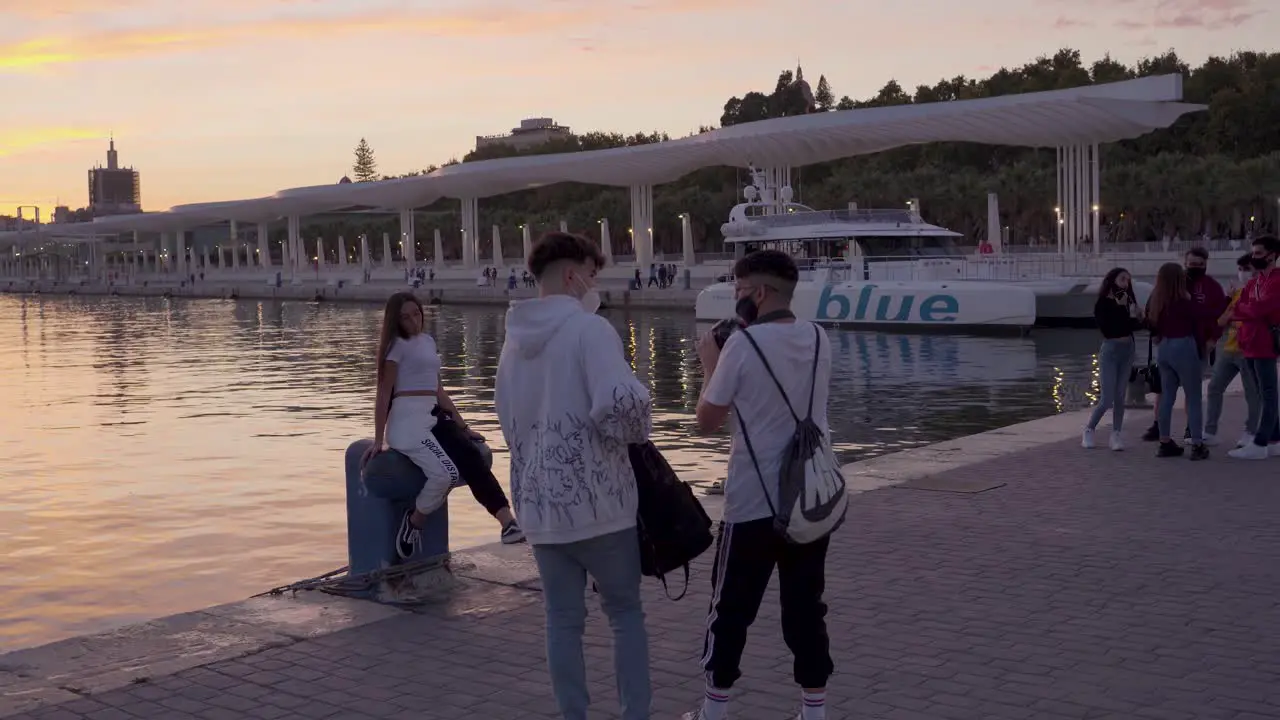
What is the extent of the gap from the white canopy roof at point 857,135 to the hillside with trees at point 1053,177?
11422 millimetres

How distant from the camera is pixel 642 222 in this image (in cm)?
6606

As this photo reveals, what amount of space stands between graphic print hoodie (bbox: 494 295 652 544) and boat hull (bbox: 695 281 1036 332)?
31.2 metres

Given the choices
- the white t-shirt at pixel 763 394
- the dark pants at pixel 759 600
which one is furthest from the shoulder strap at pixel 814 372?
the dark pants at pixel 759 600

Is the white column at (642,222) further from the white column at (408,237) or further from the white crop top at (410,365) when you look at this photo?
the white crop top at (410,365)

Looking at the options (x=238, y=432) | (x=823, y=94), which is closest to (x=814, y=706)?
(x=238, y=432)

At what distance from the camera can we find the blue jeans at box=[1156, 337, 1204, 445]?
436 inches

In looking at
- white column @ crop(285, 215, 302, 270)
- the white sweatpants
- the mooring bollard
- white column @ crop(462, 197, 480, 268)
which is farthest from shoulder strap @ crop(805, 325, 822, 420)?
white column @ crop(285, 215, 302, 270)

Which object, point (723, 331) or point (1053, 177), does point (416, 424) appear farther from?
point (1053, 177)

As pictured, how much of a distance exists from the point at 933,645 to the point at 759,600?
59.4 inches

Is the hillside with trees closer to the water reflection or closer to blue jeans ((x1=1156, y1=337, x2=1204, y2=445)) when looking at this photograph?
the water reflection

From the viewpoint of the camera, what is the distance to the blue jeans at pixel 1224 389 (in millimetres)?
11344

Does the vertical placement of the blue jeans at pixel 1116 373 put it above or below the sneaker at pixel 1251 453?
above

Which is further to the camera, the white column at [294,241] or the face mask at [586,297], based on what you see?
the white column at [294,241]

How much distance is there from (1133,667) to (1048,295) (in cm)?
3212
